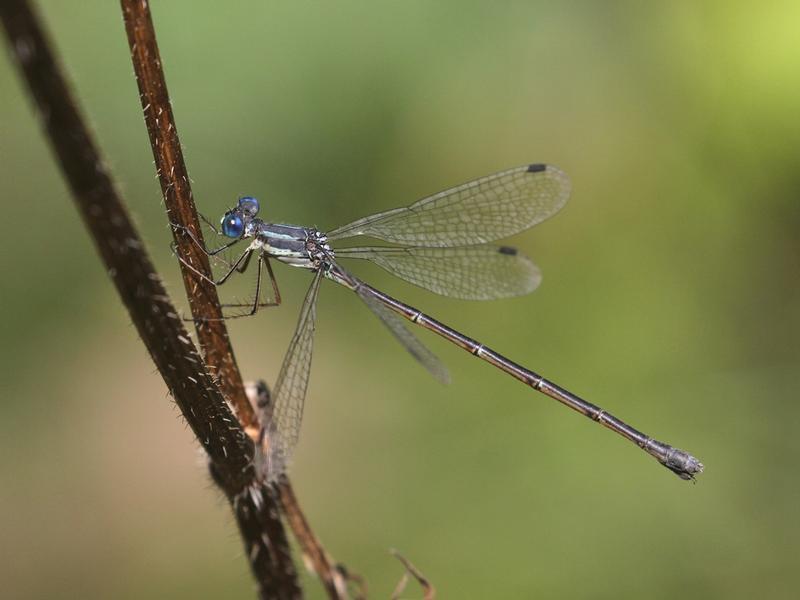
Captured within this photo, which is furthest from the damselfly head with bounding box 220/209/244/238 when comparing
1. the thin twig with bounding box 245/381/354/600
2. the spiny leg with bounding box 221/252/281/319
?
the thin twig with bounding box 245/381/354/600

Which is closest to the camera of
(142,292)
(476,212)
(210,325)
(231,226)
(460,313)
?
(142,292)

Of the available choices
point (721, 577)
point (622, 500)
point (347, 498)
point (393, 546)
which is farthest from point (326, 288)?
point (721, 577)

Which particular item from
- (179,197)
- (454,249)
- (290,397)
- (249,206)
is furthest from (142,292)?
(454,249)

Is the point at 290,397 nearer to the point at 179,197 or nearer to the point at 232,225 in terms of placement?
the point at 179,197

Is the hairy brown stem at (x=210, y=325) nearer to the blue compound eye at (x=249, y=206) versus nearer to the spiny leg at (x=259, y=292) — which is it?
the spiny leg at (x=259, y=292)

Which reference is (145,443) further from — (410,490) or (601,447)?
(601,447)

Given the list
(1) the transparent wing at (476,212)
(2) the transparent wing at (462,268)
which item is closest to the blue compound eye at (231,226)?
(1) the transparent wing at (476,212)

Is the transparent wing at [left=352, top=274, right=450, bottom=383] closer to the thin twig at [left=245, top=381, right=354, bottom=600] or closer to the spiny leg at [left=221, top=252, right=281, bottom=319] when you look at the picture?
the spiny leg at [left=221, top=252, right=281, bottom=319]
